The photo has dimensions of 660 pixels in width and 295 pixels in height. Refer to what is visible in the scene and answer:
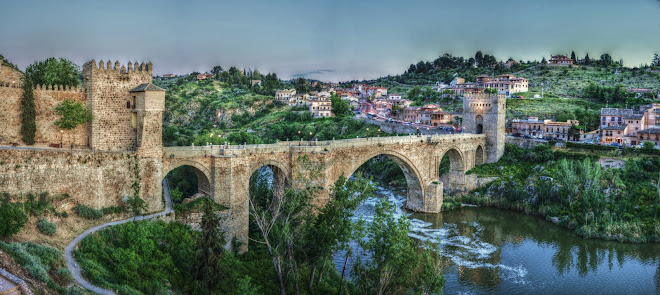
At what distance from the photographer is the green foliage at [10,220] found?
15.3 metres

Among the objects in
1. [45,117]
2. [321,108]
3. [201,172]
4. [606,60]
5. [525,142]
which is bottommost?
[201,172]

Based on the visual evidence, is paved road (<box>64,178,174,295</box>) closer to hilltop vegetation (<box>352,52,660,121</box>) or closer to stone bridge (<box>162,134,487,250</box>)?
stone bridge (<box>162,134,487,250</box>)

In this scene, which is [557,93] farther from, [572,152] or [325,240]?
[325,240]

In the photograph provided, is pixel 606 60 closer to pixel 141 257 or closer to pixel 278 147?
pixel 278 147

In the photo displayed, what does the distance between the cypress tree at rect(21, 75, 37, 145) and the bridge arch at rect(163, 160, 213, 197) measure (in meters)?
5.71

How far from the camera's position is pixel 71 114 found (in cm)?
2081

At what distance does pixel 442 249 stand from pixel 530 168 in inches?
683

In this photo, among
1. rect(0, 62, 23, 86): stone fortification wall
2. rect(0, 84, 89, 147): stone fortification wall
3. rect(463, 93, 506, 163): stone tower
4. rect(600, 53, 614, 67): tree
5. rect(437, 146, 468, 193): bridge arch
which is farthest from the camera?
rect(600, 53, 614, 67): tree

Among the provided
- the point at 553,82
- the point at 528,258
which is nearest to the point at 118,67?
the point at 528,258

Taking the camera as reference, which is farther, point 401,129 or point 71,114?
point 401,129

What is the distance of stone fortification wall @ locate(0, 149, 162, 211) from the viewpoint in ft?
58.3

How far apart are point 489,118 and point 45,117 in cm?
3730

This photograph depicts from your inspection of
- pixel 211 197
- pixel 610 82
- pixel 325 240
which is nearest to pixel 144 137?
pixel 211 197

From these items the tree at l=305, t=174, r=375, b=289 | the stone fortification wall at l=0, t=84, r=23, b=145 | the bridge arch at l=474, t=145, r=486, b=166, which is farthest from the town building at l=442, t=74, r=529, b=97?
the stone fortification wall at l=0, t=84, r=23, b=145
